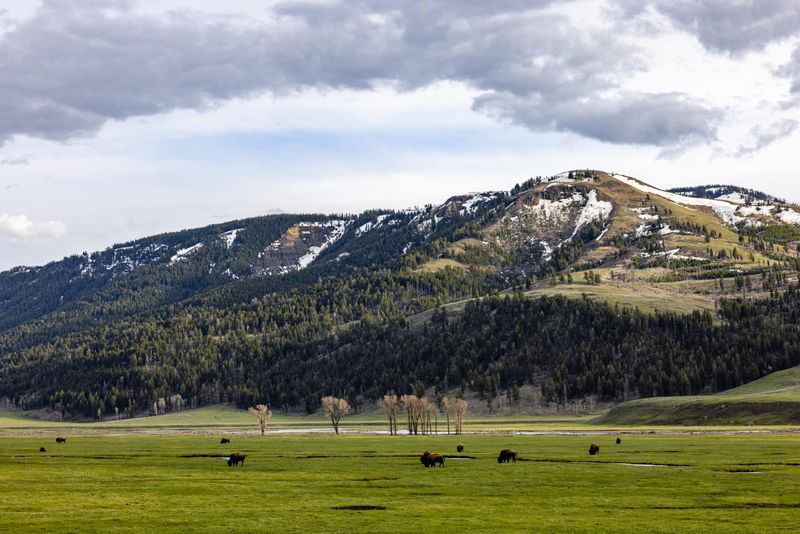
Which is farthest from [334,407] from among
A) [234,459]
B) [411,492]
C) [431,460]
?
[411,492]

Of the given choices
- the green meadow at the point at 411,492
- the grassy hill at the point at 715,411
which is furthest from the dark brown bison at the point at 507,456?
the grassy hill at the point at 715,411

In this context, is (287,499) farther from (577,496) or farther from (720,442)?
(720,442)

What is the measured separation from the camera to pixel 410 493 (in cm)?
5762

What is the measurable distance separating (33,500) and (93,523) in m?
11.0

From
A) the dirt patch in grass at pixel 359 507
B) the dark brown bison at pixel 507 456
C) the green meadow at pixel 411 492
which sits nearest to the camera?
the green meadow at pixel 411 492

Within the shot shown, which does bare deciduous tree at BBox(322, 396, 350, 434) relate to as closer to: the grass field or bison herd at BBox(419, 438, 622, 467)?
the grass field

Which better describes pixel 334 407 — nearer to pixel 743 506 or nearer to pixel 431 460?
pixel 431 460

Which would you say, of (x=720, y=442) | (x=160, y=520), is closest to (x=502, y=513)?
(x=160, y=520)

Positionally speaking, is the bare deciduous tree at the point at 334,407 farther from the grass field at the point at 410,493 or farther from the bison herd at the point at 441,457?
the bison herd at the point at 441,457

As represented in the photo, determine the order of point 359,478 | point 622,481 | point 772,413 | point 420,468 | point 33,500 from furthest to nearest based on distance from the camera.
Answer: point 772,413 < point 420,468 < point 359,478 < point 622,481 < point 33,500

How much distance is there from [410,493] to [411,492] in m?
0.51

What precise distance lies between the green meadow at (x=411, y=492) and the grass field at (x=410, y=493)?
0.37 ft

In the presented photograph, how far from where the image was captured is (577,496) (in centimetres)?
5519

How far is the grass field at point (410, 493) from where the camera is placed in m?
44.5
